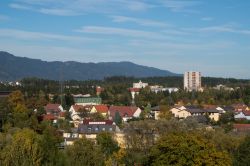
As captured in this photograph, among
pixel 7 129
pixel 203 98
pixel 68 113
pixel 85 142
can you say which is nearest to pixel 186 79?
pixel 203 98

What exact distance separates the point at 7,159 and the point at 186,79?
12545 cm

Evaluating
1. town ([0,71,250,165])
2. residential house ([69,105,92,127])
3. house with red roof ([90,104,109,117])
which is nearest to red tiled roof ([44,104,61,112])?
town ([0,71,250,165])

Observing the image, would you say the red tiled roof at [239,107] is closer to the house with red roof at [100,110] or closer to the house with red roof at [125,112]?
the house with red roof at [125,112]

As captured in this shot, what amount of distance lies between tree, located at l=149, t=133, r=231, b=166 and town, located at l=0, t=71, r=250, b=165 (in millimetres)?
163

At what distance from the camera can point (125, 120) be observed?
59906 mm

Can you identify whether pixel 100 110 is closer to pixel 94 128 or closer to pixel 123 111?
pixel 123 111

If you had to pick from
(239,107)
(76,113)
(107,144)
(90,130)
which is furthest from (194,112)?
(107,144)

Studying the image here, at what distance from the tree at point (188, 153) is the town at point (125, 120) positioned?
0.16 meters

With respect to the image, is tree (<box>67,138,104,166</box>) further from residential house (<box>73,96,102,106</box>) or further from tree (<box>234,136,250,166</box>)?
residential house (<box>73,96,102,106</box>)

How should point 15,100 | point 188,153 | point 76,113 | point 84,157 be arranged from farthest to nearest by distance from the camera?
point 76,113
point 15,100
point 84,157
point 188,153

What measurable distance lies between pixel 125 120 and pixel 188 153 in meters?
38.4

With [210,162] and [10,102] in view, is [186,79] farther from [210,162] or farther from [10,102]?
[210,162]

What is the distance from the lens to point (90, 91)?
9475cm

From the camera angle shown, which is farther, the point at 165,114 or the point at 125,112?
the point at 125,112
